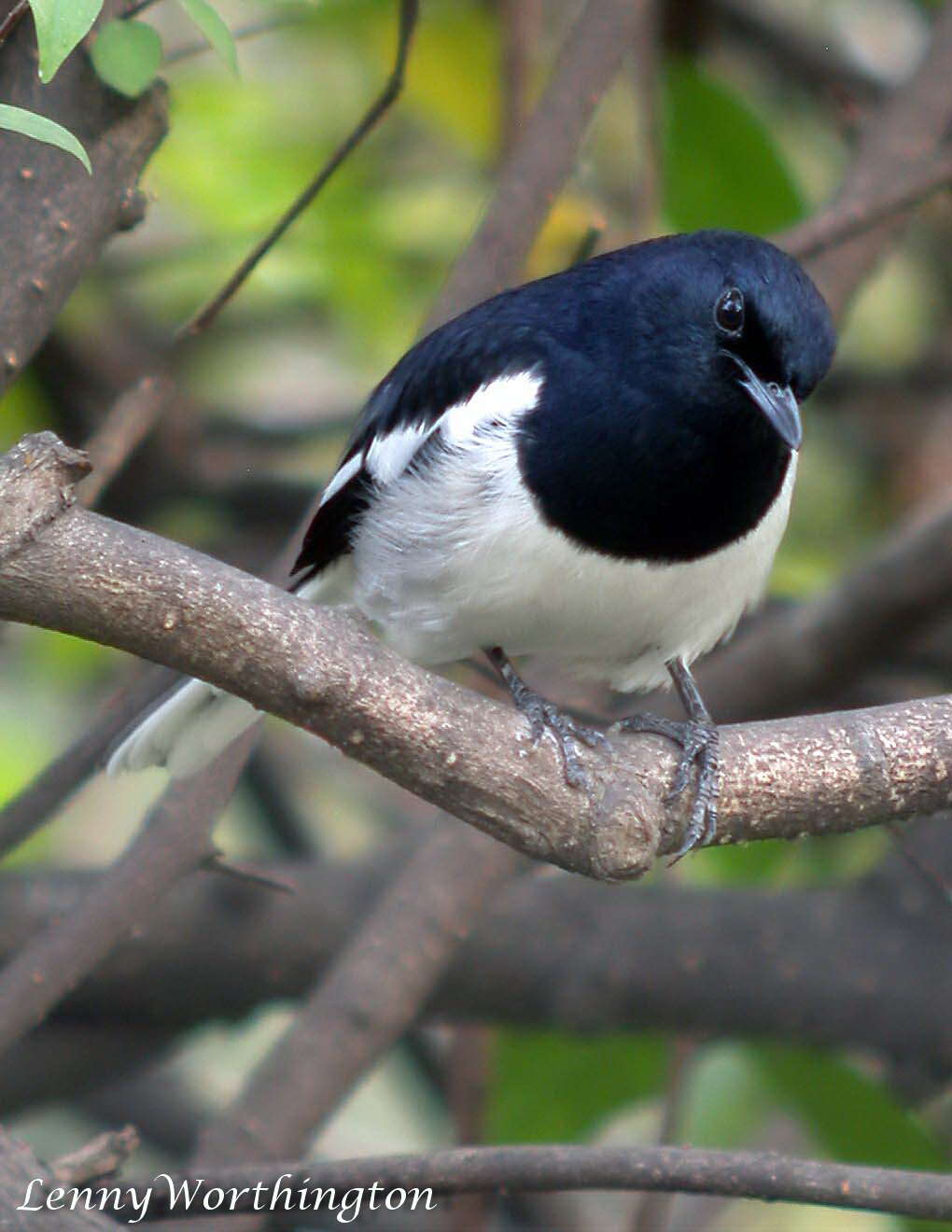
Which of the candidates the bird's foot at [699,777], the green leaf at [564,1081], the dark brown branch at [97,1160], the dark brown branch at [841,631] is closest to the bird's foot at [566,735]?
the bird's foot at [699,777]

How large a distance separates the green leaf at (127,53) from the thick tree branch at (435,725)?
737mm

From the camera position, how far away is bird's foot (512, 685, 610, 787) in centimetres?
193

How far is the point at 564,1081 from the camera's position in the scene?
3.57m

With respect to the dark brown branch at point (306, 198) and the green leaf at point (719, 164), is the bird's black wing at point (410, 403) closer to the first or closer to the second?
the dark brown branch at point (306, 198)

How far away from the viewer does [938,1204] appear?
6.06ft

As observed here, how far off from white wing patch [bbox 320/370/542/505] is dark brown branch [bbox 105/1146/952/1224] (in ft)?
3.50

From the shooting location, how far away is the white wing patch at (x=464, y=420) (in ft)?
8.22

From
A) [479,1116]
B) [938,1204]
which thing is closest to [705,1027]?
[479,1116]

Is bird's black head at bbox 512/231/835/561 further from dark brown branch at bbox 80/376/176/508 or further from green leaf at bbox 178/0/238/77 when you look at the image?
green leaf at bbox 178/0/238/77

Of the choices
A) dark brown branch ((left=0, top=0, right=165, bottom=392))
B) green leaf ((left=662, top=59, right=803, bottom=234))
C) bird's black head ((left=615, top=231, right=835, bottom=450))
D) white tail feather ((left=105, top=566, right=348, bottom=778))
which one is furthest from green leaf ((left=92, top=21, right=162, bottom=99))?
green leaf ((left=662, top=59, right=803, bottom=234))

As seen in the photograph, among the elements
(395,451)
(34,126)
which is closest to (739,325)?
(395,451)

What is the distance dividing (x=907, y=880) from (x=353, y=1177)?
201cm

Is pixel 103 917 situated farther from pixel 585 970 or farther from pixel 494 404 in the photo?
pixel 585 970

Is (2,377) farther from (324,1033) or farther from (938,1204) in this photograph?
(938,1204)
